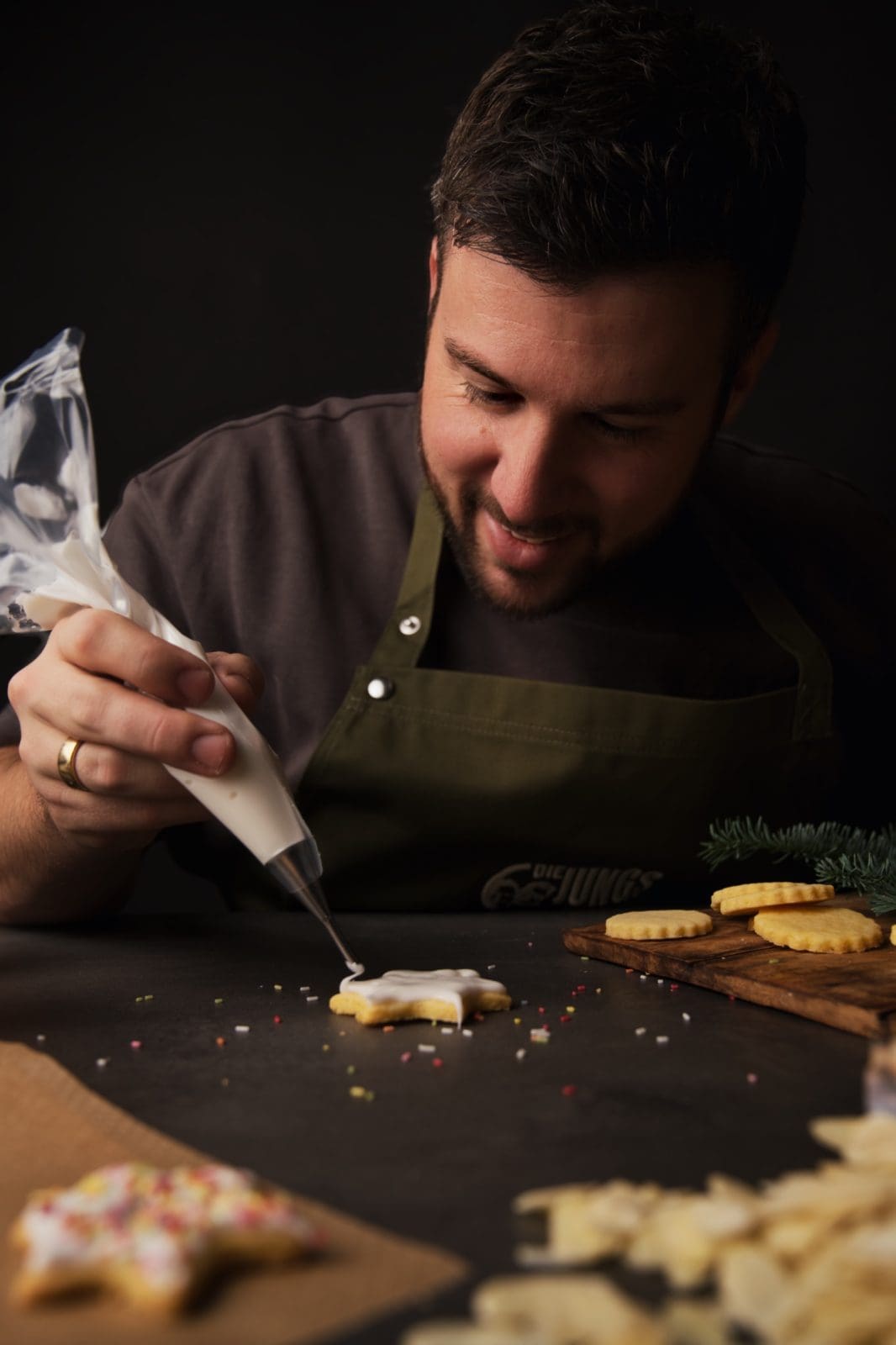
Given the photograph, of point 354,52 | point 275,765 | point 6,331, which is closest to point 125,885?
point 275,765

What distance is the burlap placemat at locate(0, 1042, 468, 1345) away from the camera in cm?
62

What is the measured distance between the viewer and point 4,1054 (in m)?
0.97

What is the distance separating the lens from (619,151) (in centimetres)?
134

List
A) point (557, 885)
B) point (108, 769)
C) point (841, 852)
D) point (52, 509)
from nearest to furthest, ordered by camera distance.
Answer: point (108, 769) → point (52, 509) → point (841, 852) → point (557, 885)

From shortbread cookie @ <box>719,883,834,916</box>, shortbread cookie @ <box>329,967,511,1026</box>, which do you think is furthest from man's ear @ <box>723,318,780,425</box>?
shortbread cookie @ <box>329,967,511,1026</box>

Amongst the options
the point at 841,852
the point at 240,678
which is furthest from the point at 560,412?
the point at 841,852

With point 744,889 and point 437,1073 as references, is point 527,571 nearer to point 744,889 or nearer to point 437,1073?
point 744,889

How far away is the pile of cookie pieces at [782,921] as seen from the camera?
1.21 meters

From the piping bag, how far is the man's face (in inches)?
16.3

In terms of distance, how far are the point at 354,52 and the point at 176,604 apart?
3.69 feet

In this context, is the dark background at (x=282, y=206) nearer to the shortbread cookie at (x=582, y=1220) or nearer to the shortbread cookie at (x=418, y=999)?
the shortbread cookie at (x=418, y=999)

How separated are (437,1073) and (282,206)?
1.82m

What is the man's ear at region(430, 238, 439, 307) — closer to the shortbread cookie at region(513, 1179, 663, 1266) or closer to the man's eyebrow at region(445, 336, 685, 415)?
the man's eyebrow at region(445, 336, 685, 415)

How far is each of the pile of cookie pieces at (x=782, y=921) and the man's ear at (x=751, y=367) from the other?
0.68 m
